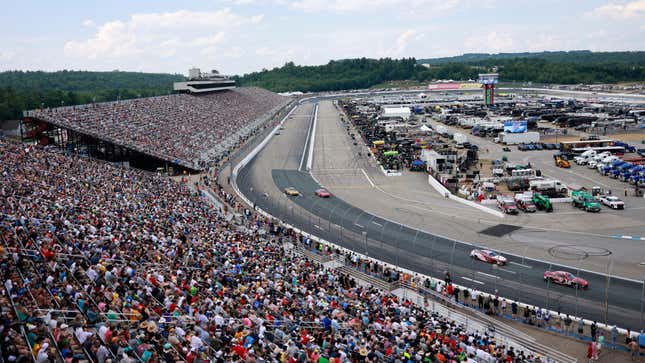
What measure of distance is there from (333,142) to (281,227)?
1832 inches

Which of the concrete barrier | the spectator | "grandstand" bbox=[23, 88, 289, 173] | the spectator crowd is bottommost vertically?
the spectator

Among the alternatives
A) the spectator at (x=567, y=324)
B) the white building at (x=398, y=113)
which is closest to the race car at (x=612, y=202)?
the spectator at (x=567, y=324)

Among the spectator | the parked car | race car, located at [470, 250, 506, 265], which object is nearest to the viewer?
the spectator

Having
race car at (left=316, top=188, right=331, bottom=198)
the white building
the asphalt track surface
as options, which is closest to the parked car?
the asphalt track surface

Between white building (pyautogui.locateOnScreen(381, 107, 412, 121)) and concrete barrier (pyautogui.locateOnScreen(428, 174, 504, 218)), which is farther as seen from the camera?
white building (pyautogui.locateOnScreen(381, 107, 412, 121))

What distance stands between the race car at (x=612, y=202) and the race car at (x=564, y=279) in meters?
15.7

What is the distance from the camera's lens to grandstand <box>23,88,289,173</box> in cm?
4859

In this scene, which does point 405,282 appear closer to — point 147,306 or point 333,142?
point 147,306

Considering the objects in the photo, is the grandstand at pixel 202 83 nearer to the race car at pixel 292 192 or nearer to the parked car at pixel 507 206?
the race car at pixel 292 192

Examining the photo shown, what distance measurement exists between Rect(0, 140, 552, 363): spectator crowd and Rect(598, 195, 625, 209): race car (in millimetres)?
22758

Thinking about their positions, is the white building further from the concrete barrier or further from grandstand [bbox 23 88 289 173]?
the concrete barrier

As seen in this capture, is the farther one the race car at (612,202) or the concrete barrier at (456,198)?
the concrete barrier at (456,198)

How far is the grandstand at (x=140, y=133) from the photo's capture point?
4859 centimetres

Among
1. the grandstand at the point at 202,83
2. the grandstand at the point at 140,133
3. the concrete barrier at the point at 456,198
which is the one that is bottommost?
the concrete barrier at the point at 456,198
